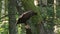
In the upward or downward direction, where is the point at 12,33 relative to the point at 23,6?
downward

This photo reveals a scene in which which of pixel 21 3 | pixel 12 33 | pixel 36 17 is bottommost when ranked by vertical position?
pixel 12 33

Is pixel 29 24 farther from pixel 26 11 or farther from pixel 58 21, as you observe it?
pixel 58 21

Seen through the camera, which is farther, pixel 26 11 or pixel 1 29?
pixel 1 29

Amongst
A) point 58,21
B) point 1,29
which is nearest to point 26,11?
point 1,29

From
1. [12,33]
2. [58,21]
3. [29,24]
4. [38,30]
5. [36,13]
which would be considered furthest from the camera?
[58,21]

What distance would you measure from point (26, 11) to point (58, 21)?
3.78ft

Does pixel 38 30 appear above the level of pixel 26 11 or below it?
below

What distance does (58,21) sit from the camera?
9.73ft

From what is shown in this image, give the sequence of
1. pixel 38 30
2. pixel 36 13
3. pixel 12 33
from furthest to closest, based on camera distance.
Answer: pixel 38 30 < pixel 36 13 < pixel 12 33

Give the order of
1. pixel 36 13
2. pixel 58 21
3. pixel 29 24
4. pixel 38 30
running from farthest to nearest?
pixel 58 21, pixel 38 30, pixel 36 13, pixel 29 24

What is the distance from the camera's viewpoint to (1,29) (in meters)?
2.16

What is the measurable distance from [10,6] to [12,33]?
245 mm

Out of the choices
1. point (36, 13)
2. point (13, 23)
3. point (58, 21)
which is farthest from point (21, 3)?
point (58, 21)

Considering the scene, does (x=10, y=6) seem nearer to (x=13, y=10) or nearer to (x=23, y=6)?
(x=13, y=10)
